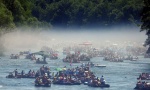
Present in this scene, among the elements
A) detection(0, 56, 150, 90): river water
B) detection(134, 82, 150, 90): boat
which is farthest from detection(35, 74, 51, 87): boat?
detection(134, 82, 150, 90): boat

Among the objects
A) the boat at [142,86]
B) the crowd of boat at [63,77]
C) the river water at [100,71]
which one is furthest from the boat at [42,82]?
the boat at [142,86]

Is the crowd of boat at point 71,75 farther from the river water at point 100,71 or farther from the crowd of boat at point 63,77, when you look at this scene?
the river water at point 100,71

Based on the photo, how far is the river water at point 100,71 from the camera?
102625 millimetres

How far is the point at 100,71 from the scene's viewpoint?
122750mm

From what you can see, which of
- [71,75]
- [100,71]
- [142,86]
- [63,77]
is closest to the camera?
[142,86]

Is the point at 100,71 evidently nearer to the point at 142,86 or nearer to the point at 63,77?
the point at 63,77

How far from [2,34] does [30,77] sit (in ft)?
73.9

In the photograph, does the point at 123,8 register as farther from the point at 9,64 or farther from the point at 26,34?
the point at 9,64

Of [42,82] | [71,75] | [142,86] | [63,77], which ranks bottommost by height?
[142,86]

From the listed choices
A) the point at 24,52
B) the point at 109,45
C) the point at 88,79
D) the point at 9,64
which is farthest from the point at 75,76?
the point at 109,45

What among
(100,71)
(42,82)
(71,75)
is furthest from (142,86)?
(100,71)

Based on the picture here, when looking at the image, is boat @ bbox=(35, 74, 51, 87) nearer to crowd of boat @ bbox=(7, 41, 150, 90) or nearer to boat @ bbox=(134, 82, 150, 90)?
crowd of boat @ bbox=(7, 41, 150, 90)

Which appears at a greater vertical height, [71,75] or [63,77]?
[71,75]

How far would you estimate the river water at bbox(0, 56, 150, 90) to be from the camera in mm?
102625
